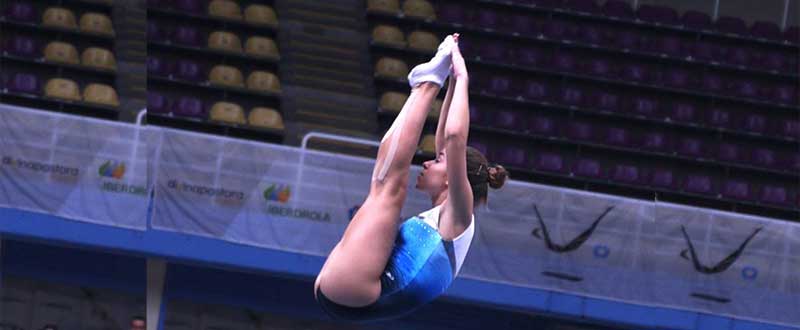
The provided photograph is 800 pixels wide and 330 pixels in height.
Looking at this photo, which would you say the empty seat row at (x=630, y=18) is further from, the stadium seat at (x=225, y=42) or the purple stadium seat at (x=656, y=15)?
the stadium seat at (x=225, y=42)

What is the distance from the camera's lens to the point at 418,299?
4344mm

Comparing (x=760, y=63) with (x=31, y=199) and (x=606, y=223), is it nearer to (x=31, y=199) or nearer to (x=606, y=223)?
(x=606, y=223)

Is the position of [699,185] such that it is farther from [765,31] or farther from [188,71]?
[188,71]

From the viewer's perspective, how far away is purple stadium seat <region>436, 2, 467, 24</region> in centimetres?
1541

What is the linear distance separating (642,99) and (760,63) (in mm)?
1700

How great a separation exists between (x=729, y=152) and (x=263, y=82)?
5284 millimetres

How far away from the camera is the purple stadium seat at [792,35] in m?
16.1

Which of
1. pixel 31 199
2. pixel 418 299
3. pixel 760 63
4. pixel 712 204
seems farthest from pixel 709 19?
pixel 418 299

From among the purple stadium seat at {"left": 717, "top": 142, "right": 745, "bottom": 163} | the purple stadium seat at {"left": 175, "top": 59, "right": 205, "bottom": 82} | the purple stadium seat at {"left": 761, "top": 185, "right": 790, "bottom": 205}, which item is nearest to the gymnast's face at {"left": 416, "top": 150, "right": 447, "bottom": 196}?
the purple stadium seat at {"left": 175, "top": 59, "right": 205, "bottom": 82}

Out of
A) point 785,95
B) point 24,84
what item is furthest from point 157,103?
point 785,95

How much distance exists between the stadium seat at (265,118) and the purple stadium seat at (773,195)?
17.3 feet

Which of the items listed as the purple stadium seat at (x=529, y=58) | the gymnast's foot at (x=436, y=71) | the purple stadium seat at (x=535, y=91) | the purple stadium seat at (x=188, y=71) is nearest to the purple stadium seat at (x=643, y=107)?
the purple stadium seat at (x=535, y=91)

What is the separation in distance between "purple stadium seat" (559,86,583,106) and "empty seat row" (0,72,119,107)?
497 centimetres

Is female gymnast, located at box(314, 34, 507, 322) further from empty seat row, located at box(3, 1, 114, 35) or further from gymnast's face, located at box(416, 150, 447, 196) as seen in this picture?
empty seat row, located at box(3, 1, 114, 35)
